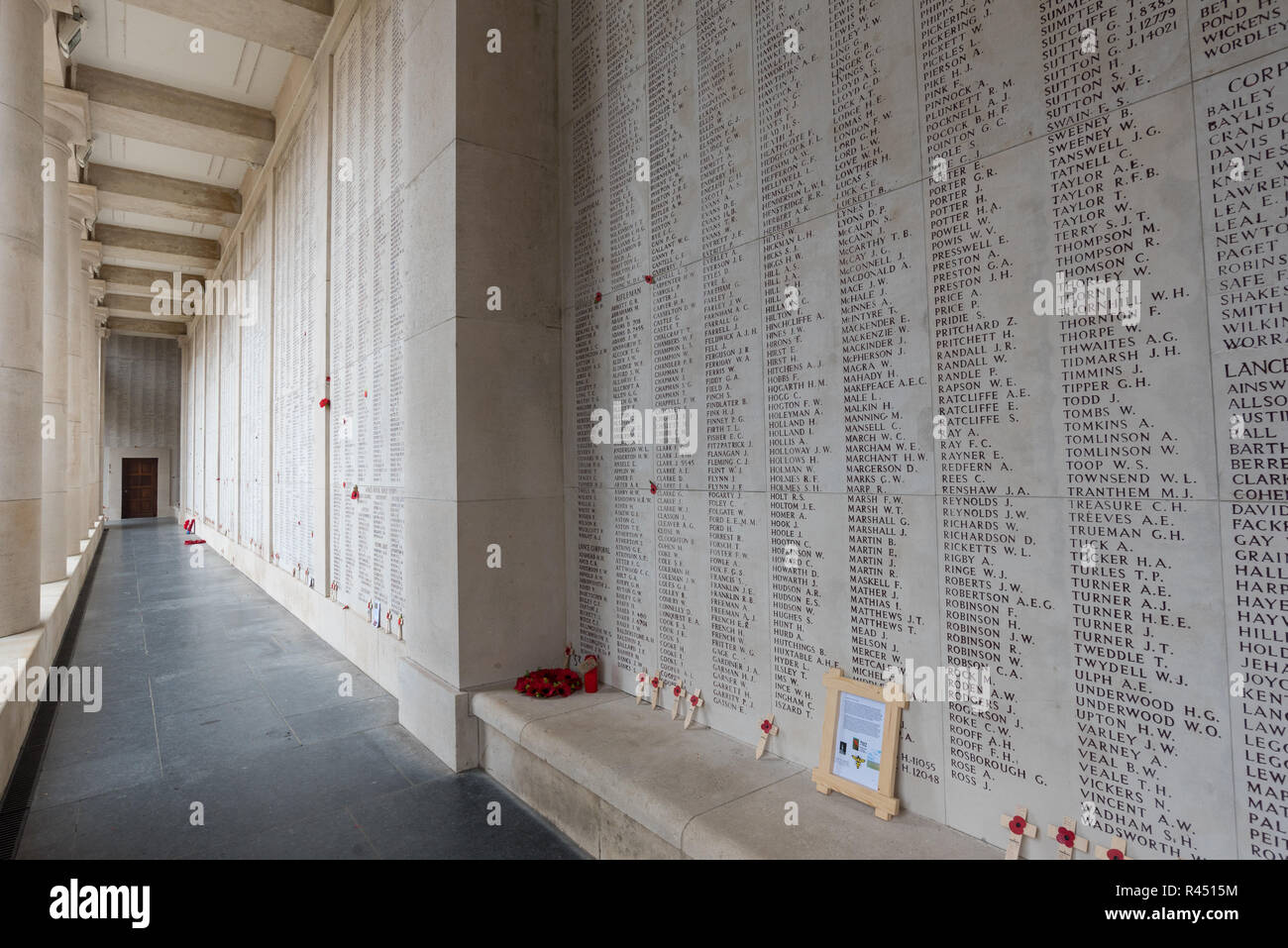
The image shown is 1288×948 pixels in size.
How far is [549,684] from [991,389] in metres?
2.94

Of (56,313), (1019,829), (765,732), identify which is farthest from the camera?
(56,313)

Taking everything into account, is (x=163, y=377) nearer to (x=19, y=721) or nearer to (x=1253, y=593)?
(x=19, y=721)

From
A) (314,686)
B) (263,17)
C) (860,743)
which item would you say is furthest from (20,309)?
(860,743)

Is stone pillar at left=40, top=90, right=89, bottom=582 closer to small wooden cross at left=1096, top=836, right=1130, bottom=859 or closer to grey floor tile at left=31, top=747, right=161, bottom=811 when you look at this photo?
grey floor tile at left=31, top=747, right=161, bottom=811

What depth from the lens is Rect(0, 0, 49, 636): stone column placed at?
5.51m

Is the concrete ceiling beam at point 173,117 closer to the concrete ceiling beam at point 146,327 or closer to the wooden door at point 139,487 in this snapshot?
the concrete ceiling beam at point 146,327

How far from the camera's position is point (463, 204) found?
4.21 meters

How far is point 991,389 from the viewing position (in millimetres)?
2287

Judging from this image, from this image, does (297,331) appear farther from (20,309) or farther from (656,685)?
(656,685)

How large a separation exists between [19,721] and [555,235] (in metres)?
4.86

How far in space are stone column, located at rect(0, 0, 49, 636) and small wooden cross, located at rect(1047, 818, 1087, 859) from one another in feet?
24.0

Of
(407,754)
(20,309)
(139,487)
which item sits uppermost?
(20,309)

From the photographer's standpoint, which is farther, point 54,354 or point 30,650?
point 54,354
